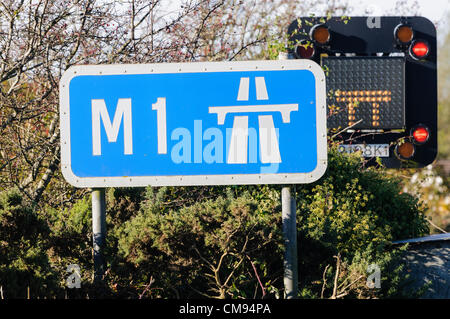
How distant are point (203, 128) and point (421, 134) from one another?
16.4 ft

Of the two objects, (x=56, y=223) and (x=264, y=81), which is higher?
(x=264, y=81)

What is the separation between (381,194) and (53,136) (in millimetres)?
3653

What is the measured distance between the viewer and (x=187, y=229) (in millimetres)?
4195

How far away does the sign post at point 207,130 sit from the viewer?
4.20m

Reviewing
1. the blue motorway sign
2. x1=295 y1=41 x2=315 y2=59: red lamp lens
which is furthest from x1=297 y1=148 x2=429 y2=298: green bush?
x1=295 y1=41 x2=315 y2=59: red lamp lens

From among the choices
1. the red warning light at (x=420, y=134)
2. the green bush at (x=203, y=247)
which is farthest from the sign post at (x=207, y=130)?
the red warning light at (x=420, y=134)

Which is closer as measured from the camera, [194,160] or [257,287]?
[194,160]

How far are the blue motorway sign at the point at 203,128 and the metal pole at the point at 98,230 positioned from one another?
0.40 feet
